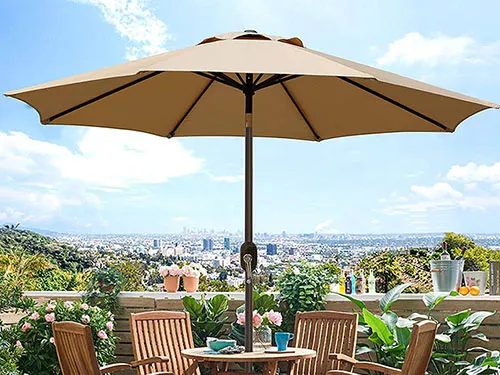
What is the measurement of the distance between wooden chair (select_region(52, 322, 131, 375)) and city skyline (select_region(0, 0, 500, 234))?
634cm

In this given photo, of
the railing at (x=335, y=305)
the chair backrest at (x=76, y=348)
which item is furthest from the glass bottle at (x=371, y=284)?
the chair backrest at (x=76, y=348)

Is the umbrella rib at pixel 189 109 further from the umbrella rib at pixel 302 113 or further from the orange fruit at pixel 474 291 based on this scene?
the orange fruit at pixel 474 291

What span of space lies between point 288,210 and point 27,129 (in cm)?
→ 380

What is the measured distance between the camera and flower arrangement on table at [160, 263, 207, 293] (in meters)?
6.77

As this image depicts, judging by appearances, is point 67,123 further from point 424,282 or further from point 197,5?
point 197,5

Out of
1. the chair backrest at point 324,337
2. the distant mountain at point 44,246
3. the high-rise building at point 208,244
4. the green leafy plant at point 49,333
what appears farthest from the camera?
the high-rise building at point 208,244

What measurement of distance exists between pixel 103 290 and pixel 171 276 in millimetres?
586

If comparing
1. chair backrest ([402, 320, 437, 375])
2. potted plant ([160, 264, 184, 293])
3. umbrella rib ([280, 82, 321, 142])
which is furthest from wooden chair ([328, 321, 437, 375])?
potted plant ([160, 264, 184, 293])

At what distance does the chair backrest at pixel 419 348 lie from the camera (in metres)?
3.56

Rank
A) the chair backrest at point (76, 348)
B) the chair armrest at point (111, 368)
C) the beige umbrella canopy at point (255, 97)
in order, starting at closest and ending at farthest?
the beige umbrella canopy at point (255, 97) < the chair backrest at point (76, 348) < the chair armrest at point (111, 368)

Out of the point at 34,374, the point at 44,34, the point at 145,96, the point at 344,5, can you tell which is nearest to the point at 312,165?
the point at 344,5

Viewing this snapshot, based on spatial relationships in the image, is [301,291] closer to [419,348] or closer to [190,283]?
[190,283]

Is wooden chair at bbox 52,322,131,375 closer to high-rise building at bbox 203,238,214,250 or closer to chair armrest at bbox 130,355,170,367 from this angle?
chair armrest at bbox 130,355,170,367

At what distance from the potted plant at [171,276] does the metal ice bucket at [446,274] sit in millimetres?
2144
